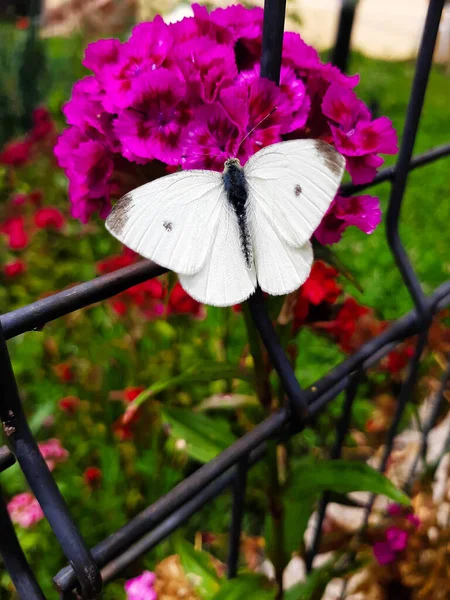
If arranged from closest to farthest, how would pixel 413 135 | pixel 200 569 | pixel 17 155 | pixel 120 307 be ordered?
pixel 413 135
pixel 200 569
pixel 120 307
pixel 17 155

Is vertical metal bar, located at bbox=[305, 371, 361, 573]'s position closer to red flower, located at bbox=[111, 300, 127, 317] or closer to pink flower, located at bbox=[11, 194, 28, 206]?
red flower, located at bbox=[111, 300, 127, 317]

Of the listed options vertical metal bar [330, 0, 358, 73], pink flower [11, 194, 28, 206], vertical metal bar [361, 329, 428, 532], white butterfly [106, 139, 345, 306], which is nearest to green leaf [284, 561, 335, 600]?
vertical metal bar [361, 329, 428, 532]

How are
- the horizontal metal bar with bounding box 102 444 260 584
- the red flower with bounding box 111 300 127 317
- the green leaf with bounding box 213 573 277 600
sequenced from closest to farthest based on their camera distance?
the horizontal metal bar with bounding box 102 444 260 584 < the green leaf with bounding box 213 573 277 600 < the red flower with bounding box 111 300 127 317

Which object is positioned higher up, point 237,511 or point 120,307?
point 237,511

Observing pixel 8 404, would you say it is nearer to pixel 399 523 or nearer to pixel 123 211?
pixel 123 211

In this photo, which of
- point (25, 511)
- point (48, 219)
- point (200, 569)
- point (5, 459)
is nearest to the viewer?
point (5, 459)

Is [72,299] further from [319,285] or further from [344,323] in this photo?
[344,323]

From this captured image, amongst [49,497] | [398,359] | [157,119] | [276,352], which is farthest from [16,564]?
[398,359]

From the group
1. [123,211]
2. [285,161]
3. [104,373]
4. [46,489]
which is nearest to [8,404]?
[46,489]
